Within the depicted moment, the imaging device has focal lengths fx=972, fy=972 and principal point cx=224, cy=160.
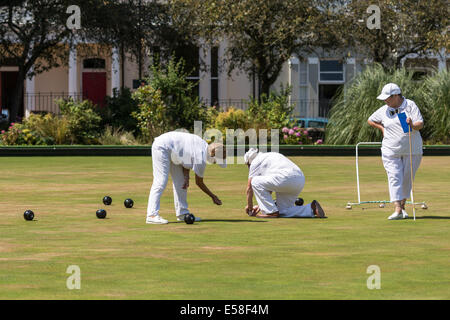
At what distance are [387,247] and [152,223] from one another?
317 centimetres

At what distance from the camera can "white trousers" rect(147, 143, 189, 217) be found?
1099 centimetres

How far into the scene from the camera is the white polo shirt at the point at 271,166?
11.8 m

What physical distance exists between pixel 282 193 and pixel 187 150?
1808 millimetres

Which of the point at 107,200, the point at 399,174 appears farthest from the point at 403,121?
the point at 107,200

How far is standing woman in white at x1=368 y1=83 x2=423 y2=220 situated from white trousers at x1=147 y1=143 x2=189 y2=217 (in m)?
2.53

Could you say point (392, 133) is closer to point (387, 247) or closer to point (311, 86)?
point (387, 247)

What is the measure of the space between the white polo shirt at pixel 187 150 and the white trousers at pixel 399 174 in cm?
241

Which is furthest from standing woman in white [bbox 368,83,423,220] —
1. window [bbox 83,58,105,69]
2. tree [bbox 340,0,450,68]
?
window [bbox 83,58,105,69]

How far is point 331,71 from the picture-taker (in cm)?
4244

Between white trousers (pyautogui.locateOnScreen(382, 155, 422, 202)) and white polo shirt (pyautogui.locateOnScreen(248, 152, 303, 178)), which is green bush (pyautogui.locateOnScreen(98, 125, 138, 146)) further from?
white trousers (pyautogui.locateOnScreen(382, 155, 422, 202))

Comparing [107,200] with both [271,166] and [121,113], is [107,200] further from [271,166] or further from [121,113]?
[121,113]

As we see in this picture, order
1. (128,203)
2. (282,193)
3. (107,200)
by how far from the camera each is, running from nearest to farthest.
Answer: (282,193), (128,203), (107,200)

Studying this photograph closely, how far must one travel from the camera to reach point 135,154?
1039 inches
